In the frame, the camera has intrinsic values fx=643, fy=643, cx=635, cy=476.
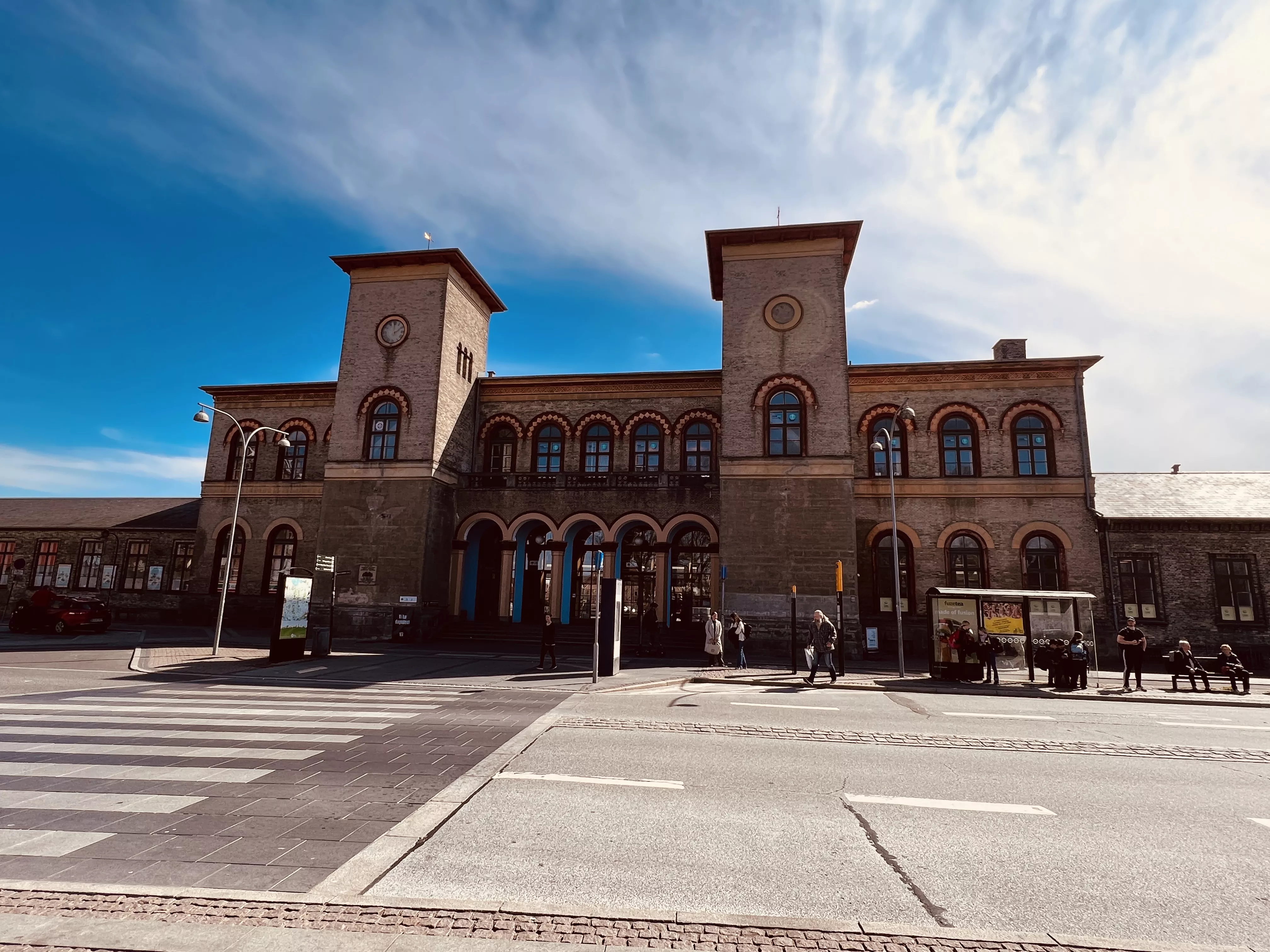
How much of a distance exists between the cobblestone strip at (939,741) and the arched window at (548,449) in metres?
18.1

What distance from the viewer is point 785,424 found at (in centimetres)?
2292

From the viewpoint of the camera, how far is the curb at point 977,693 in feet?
46.6

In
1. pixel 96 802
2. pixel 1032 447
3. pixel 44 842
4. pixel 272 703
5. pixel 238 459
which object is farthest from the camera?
pixel 238 459

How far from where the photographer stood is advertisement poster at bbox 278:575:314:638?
17.4 meters

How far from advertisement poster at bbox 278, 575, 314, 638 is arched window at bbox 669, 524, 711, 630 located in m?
12.6

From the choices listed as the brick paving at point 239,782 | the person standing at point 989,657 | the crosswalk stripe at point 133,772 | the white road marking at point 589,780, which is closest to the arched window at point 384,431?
the brick paving at point 239,782

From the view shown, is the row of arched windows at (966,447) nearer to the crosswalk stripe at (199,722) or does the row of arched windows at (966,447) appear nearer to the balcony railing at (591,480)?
the balcony railing at (591,480)

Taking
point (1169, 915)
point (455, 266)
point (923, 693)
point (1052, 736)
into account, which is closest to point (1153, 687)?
point (923, 693)

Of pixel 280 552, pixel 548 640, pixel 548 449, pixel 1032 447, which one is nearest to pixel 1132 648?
pixel 1032 447

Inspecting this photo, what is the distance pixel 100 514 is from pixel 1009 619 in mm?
41333

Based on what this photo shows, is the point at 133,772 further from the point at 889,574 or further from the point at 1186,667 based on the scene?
the point at 889,574

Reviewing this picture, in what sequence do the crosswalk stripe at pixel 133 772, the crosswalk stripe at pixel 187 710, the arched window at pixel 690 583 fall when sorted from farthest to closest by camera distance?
1. the arched window at pixel 690 583
2. the crosswalk stripe at pixel 187 710
3. the crosswalk stripe at pixel 133 772

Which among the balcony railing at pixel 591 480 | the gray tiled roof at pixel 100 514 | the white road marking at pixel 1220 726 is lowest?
the white road marking at pixel 1220 726

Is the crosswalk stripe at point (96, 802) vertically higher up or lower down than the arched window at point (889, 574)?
lower down
